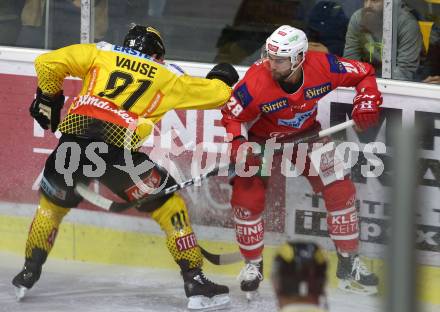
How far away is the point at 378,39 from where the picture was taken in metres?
4.28

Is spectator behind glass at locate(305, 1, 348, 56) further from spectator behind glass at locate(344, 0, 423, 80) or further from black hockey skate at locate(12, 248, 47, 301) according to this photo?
black hockey skate at locate(12, 248, 47, 301)

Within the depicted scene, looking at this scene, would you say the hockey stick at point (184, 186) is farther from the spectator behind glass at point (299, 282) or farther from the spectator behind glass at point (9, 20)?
the spectator behind glass at point (299, 282)

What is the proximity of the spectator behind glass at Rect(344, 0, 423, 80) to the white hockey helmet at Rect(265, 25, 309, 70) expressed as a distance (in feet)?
1.36

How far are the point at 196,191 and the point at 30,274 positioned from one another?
975mm

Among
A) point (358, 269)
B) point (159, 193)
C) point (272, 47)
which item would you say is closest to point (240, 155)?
point (159, 193)

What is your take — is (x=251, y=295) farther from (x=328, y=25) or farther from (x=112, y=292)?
(x=328, y=25)

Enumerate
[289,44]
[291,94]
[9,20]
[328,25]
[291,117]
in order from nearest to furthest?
[289,44] < [291,94] < [291,117] < [328,25] < [9,20]

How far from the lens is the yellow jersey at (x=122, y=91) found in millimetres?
3934

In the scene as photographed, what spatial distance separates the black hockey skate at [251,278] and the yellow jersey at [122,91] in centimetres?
82

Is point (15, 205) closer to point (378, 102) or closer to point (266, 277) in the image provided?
point (266, 277)

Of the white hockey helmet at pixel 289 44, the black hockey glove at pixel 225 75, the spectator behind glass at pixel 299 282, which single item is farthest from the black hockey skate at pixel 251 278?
the spectator behind glass at pixel 299 282

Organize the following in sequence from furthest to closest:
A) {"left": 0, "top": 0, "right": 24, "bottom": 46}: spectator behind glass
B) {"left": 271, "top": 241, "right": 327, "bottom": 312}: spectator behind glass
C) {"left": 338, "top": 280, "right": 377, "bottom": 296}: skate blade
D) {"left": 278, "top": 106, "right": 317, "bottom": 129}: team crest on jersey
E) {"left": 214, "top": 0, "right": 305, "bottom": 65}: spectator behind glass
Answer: {"left": 0, "top": 0, "right": 24, "bottom": 46}: spectator behind glass < {"left": 214, "top": 0, "right": 305, "bottom": 65}: spectator behind glass < {"left": 338, "top": 280, "right": 377, "bottom": 296}: skate blade < {"left": 278, "top": 106, "right": 317, "bottom": 129}: team crest on jersey < {"left": 271, "top": 241, "right": 327, "bottom": 312}: spectator behind glass

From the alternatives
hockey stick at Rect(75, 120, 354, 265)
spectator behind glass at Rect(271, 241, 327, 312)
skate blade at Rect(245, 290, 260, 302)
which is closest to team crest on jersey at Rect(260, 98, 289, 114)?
hockey stick at Rect(75, 120, 354, 265)

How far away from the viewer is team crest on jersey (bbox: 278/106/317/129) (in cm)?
413
